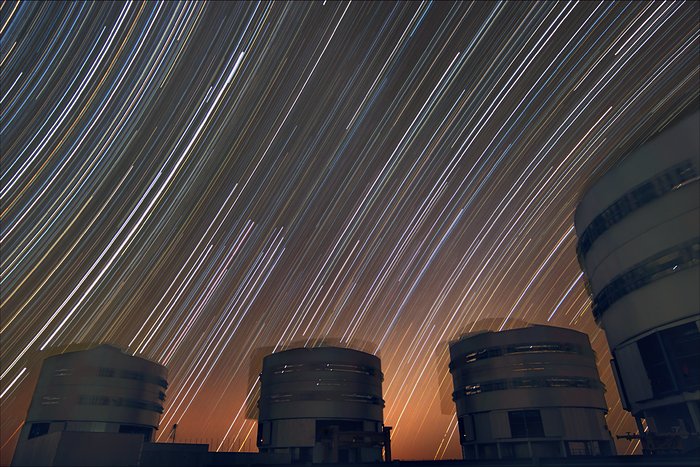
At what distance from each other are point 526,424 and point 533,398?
138 inches

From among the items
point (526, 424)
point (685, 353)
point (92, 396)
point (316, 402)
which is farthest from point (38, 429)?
point (685, 353)

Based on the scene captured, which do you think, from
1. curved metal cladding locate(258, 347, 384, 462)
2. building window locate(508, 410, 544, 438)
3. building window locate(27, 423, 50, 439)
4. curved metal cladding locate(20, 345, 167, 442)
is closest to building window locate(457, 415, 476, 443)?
building window locate(508, 410, 544, 438)

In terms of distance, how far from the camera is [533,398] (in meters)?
56.5

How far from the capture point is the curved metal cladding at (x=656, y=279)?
3288 cm

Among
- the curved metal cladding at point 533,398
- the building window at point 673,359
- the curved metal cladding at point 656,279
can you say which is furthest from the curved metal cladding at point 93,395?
the building window at point 673,359

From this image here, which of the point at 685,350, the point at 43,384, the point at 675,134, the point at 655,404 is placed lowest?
the point at 655,404

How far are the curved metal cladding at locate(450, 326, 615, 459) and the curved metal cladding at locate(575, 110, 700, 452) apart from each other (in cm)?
1637

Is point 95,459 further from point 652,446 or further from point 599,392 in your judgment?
point 599,392

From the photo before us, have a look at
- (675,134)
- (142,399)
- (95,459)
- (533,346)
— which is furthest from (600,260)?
(142,399)

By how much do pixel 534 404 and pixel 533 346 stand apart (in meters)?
8.04

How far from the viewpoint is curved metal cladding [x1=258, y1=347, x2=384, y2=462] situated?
63531 millimetres

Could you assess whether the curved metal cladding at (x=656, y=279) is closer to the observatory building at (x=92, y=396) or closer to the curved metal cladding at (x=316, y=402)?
the curved metal cladding at (x=316, y=402)

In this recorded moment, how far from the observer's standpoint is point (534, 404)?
56.1 meters

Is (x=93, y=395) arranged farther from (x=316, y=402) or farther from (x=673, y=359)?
(x=673, y=359)
